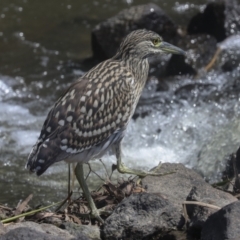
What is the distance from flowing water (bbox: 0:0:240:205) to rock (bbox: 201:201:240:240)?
236 cm

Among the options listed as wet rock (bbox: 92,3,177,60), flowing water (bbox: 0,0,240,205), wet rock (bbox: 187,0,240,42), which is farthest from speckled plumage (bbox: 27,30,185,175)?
wet rock (bbox: 187,0,240,42)

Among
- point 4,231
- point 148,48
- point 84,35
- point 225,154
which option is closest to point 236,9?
point 84,35

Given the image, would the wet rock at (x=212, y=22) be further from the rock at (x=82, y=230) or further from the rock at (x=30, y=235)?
the rock at (x=30, y=235)

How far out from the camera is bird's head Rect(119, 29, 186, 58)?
5.54m

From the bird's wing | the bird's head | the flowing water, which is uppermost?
the bird's head

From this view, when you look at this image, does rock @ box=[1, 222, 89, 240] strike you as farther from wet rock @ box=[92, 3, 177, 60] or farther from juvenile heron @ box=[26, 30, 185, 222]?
wet rock @ box=[92, 3, 177, 60]

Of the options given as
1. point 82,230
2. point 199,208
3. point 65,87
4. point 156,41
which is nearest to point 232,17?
point 65,87

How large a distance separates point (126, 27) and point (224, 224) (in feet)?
19.1

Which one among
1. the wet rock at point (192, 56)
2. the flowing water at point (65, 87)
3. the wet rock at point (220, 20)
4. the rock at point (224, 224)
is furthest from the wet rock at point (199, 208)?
the wet rock at point (220, 20)

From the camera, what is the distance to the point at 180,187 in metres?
5.26

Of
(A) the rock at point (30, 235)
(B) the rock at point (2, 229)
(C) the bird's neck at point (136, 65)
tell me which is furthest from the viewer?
(C) the bird's neck at point (136, 65)

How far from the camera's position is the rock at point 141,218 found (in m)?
4.63

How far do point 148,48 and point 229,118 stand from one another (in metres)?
3.12

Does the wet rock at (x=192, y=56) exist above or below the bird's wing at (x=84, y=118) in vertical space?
below
